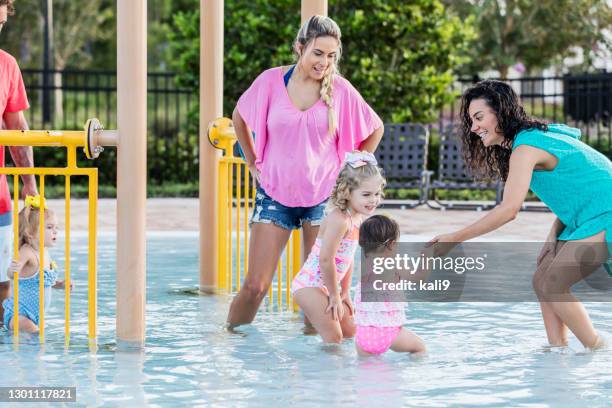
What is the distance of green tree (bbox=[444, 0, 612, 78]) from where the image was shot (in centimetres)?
2709

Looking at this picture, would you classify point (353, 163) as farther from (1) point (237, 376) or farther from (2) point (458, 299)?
(2) point (458, 299)

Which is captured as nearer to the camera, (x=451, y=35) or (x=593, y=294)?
Answer: (x=593, y=294)

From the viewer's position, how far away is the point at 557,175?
5883mm

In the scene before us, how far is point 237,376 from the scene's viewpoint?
556 centimetres

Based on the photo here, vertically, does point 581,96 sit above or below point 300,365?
above

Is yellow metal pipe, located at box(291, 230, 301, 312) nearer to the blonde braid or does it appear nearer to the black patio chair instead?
the blonde braid

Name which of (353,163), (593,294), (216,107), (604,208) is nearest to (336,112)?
(353,163)

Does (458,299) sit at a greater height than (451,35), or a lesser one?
lesser

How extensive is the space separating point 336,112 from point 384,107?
455 inches

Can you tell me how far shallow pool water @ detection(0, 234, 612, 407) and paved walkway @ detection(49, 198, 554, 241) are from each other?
490 centimetres

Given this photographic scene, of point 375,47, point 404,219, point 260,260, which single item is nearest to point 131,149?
point 260,260

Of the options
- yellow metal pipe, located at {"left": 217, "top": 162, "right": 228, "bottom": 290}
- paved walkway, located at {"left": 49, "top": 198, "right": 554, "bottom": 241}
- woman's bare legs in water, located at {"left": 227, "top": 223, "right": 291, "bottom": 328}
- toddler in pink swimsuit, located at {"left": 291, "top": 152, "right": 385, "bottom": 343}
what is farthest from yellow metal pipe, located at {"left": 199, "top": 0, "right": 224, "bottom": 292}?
paved walkway, located at {"left": 49, "top": 198, "right": 554, "bottom": 241}

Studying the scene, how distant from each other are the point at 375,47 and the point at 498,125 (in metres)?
12.3

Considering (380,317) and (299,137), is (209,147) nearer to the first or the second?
(299,137)
